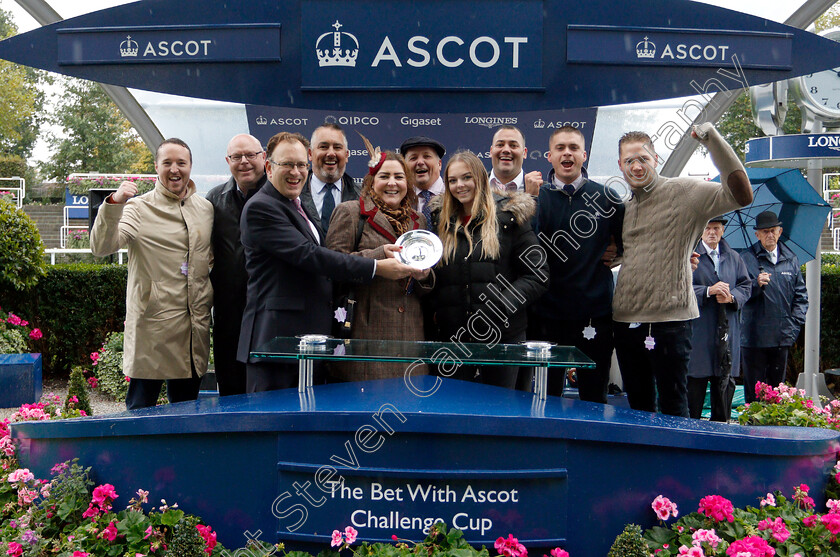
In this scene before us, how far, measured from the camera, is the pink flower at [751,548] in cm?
289

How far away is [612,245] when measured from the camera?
14.5 feet

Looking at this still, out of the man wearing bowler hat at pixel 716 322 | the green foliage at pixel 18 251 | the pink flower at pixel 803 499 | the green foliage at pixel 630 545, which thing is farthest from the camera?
the green foliage at pixel 18 251

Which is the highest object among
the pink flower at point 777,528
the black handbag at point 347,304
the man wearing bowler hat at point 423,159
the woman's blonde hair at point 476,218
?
the man wearing bowler hat at point 423,159

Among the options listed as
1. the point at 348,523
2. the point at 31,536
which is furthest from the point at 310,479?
the point at 31,536

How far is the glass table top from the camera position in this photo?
3146 mm

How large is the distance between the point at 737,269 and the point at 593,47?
137 inches

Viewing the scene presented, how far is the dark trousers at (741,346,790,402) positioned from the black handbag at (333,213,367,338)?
16.3 ft

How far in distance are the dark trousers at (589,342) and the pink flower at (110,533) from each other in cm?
249

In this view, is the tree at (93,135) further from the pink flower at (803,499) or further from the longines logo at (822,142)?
the pink flower at (803,499)

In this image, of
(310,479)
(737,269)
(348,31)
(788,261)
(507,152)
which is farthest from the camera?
(788,261)

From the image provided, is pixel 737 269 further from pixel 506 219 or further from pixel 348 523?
pixel 348 523

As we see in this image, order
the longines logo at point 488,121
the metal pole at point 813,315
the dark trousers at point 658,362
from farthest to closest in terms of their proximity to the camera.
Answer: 1. the metal pole at point 813,315
2. the longines logo at point 488,121
3. the dark trousers at point 658,362

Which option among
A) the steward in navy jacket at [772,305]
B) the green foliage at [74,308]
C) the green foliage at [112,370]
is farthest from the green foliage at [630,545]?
the green foliage at [74,308]

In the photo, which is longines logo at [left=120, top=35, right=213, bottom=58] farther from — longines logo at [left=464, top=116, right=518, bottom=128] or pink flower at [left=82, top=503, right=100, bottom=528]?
longines logo at [left=464, top=116, right=518, bottom=128]
